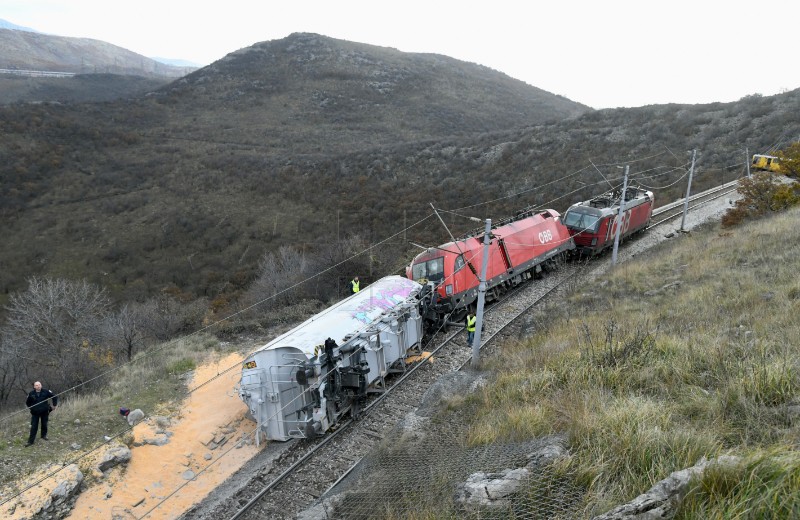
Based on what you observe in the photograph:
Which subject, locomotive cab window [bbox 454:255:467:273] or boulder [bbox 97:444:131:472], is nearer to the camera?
boulder [bbox 97:444:131:472]

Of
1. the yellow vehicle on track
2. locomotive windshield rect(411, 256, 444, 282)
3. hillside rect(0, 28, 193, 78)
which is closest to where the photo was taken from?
locomotive windshield rect(411, 256, 444, 282)

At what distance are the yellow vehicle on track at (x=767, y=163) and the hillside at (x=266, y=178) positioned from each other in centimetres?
416

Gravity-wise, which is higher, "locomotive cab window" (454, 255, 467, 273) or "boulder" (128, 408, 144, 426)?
"locomotive cab window" (454, 255, 467, 273)

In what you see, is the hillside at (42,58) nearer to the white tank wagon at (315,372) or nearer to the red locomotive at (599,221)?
the red locomotive at (599,221)

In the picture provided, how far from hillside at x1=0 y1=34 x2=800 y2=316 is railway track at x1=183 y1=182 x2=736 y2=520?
1071cm

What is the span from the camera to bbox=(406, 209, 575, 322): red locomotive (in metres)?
17.5

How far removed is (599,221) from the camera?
22844mm

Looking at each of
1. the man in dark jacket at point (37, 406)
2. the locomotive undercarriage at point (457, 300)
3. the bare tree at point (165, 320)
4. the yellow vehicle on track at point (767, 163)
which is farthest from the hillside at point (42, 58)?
the yellow vehicle on track at point (767, 163)

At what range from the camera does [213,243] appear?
3919 centimetres

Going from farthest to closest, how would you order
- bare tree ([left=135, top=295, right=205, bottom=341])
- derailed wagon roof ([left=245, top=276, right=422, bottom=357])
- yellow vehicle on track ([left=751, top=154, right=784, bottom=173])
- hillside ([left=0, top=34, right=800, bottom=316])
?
hillside ([left=0, top=34, right=800, bottom=316]), yellow vehicle on track ([left=751, top=154, right=784, bottom=173]), bare tree ([left=135, top=295, right=205, bottom=341]), derailed wagon roof ([left=245, top=276, right=422, bottom=357])

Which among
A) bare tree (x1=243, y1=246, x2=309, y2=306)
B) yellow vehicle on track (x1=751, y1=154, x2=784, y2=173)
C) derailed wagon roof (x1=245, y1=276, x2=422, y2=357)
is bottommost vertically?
bare tree (x1=243, y1=246, x2=309, y2=306)

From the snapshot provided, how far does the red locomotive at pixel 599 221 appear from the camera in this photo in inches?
907

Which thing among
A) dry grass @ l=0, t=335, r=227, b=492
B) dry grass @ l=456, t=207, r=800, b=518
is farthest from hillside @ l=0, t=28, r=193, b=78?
dry grass @ l=456, t=207, r=800, b=518

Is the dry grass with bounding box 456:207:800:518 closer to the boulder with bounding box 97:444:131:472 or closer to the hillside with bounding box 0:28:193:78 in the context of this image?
the boulder with bounding box 97:444:131:472
